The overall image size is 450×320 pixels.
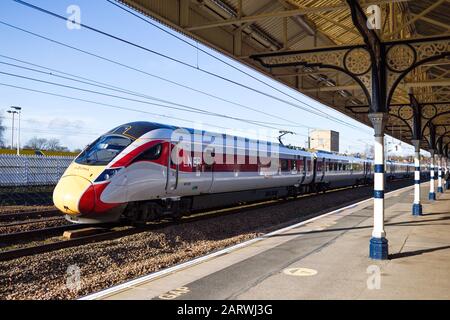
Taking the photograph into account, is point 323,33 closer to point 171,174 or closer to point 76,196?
point 171,174

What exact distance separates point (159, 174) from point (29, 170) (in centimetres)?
1731

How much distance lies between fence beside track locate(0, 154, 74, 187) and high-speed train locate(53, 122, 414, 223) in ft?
50.1

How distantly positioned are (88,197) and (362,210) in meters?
11.0

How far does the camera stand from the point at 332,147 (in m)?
106

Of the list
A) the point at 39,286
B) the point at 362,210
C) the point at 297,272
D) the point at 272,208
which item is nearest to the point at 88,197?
the point at 39,286

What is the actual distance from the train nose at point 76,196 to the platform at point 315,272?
4.07 m

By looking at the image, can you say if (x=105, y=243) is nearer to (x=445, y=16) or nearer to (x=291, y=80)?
(x=291, y=80)

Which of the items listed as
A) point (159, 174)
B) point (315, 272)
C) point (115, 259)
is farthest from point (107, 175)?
point (315, 272)

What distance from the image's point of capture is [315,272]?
7.00 meters

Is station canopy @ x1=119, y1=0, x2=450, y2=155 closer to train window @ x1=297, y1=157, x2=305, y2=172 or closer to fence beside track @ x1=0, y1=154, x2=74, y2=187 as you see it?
train window @ x1=297, y1=157, x2=305, y2=172

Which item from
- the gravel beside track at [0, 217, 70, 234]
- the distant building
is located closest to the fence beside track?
the gravel beside track at [0, 217, 70, 234]

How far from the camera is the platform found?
5891 mm

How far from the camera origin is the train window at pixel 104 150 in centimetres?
1132

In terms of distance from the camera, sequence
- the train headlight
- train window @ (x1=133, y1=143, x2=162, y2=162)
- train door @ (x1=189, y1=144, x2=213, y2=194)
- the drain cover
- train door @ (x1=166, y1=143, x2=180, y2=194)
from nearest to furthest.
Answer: the drain cover, the train headlight, train window @ (x1=133, y1=143, x2=162, y2=162), train door @ (x1=166, y1=143, x2=180, y2=194), train door @ (x1=189, y1=144, x2=213, y2=194)
